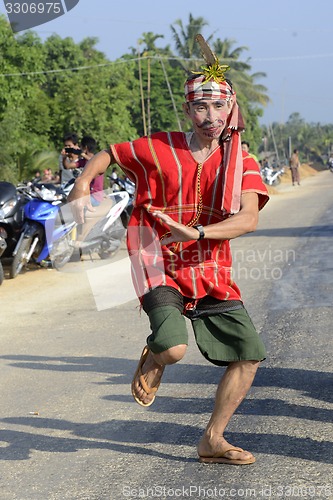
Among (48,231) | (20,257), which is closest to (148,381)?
(20,257)

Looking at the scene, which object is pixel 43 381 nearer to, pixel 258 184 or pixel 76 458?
pixel 76 458

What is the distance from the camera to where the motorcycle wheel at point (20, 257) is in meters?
12.0

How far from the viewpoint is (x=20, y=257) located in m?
12.1

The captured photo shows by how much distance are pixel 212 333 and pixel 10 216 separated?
8.09 m

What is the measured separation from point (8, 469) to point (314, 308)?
513 centimetres

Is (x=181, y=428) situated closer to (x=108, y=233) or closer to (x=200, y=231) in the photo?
(x=200, y=231)

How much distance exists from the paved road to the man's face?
5.41 ft

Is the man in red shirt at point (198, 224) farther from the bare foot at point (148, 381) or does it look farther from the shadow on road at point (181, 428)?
the shadow on road at point (181, 428)

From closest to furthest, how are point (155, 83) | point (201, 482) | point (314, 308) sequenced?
1. point (201, 482)
2. point (314, 308)
3. point (155, 83)

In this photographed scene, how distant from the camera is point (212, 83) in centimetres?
452

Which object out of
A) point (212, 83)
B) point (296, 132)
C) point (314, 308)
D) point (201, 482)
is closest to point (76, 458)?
point (201, 482)

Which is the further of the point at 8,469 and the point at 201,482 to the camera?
the point at 8,469

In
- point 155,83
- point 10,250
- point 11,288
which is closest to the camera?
point 11,288

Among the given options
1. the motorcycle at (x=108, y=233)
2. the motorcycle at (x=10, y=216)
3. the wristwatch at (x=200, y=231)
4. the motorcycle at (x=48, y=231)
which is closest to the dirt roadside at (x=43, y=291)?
the motorcycle at (x=48, y=231)
